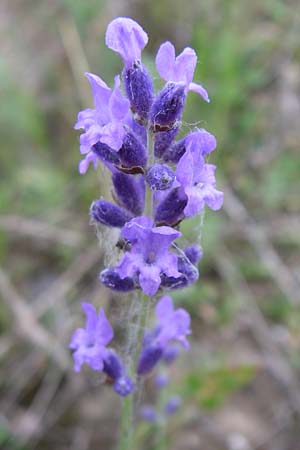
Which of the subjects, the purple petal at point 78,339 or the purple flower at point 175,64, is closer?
the purple flower at point 175,64

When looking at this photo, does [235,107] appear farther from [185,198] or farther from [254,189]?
[185,198]

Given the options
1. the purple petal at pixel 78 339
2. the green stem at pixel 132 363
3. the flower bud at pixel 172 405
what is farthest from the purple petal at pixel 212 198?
the flower bud at pixel 172 405

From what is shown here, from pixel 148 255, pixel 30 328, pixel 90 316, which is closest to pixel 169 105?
pixel 148 255

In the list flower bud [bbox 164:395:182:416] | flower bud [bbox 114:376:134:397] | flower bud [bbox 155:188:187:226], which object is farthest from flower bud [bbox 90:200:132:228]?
flower bud [bbox 164:395:182:416]

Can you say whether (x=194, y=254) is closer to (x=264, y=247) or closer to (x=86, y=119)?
(x=86, y=119)

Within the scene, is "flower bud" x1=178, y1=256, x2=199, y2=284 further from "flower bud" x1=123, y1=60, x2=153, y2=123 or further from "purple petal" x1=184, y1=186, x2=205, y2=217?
"flower bud" x1=123, y1=60, x2=153, y2=123

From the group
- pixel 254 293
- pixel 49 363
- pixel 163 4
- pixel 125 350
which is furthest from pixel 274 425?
pixel 163 4

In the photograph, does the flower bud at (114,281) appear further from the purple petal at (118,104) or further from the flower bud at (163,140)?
the purple petal at (118,104)
